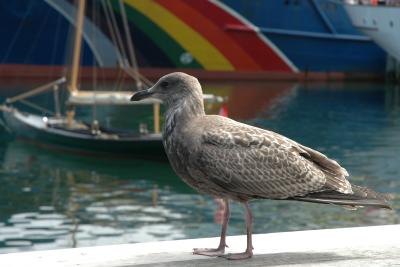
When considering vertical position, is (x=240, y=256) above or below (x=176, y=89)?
below

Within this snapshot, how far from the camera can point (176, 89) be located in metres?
5.89

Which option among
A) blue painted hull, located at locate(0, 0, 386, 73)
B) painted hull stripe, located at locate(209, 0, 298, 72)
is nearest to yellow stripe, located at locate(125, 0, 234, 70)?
blue painted hull, located at locate(0, 0, 386, 73)

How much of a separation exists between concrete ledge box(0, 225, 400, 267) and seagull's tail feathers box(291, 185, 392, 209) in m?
0.22

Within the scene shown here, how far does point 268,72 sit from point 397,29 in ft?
26.1

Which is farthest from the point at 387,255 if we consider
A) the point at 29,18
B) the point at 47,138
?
the point at 29,18

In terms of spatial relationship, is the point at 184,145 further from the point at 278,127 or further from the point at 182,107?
the point at 278,127

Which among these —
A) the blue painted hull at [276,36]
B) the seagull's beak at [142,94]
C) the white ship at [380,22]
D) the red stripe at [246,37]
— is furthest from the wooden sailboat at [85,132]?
the white ship at [380,22]

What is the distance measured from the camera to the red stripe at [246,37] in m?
56.4

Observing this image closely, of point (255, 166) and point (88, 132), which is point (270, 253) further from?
point (88, 132)

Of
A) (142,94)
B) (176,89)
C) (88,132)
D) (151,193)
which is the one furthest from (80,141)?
(176,89)

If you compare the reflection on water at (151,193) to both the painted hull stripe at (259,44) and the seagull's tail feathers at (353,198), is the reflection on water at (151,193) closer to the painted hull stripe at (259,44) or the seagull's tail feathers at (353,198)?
the painted hull stripe at (259,44)

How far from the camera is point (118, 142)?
101ft

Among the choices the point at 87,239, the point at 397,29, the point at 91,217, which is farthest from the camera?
the point at 397,29

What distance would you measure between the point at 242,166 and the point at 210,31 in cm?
5073
